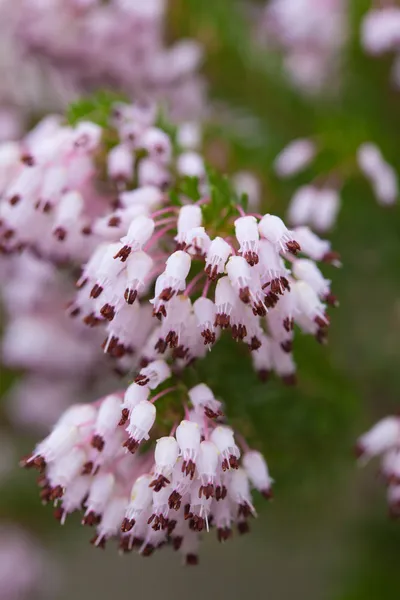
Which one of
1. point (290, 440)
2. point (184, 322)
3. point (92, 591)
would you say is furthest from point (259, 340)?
point (92, 591)

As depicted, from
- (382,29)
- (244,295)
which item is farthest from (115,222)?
(382,29)

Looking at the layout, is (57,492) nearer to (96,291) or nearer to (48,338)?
(96,291)

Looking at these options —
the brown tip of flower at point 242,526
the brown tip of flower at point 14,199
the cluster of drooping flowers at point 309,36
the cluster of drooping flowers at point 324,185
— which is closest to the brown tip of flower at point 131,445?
the brown tip of flower at point 242,526

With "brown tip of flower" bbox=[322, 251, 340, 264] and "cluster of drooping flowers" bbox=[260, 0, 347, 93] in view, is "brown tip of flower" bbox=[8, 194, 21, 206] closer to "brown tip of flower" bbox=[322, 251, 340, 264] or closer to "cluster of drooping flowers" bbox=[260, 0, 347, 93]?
"brown tip of flower" bbox=[322, 251, 340, 264]

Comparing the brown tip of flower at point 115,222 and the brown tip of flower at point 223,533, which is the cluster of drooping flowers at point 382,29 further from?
the brown tip of flower at point 223,533

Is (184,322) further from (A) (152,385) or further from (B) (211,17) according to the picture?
(B) (211,17)
